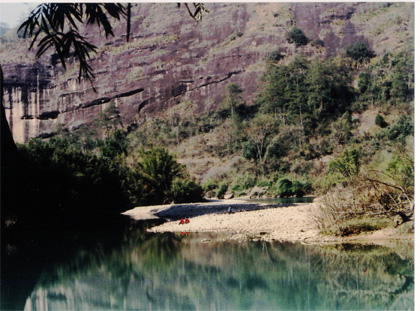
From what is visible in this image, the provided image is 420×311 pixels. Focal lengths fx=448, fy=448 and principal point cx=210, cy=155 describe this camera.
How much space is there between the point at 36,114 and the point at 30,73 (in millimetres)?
4762

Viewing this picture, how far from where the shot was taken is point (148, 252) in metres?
7.18

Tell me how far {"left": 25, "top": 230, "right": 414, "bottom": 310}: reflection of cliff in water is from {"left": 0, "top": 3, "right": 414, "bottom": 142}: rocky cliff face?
1951 centimetres

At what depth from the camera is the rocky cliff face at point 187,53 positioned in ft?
92.2

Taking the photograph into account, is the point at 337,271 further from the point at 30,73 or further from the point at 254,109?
the point at 254,109

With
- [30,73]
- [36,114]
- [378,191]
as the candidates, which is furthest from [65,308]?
[36,114]

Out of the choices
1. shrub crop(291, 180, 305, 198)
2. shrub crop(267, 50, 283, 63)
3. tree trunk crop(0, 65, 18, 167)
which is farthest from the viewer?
shrub crop(267, 50, 283, 63)

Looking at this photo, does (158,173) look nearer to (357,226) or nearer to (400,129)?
(357,226)

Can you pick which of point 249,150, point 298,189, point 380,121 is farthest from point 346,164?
point 380,121

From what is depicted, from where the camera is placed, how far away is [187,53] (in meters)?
40.0

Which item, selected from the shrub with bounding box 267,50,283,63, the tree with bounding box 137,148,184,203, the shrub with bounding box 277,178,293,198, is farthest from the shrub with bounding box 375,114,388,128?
the tree with bounding box 137,148,184,203

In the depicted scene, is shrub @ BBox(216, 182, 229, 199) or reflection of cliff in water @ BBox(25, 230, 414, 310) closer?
reflection of cliff in water @ BBox(25, 230, 414, 310)

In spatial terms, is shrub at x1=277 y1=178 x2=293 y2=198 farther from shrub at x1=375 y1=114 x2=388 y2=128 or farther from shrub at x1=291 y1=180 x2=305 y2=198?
shrub at x1=375 y1=114 x2=388 y2=128

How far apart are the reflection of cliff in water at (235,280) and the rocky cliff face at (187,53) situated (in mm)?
19507

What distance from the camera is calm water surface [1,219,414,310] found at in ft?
14.0
